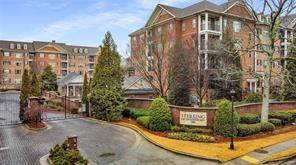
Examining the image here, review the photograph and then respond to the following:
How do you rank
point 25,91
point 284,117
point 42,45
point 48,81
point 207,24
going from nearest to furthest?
point 284,117 → point 25,91 → point 207,24 → point 48,81 → point 42,45

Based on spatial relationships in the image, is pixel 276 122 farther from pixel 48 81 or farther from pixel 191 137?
pixel 48 81

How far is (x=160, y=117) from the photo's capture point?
63.3ft

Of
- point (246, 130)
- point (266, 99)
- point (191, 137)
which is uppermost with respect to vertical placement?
point (266, 99)

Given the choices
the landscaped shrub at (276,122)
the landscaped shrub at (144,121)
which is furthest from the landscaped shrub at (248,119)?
the landscaped shrub at (144,121)

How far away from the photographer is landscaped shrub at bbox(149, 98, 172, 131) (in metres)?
19.3

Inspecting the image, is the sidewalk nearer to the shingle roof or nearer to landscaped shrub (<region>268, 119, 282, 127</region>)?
landscaped shrub (<region>268, 119, 282, 127</region>)

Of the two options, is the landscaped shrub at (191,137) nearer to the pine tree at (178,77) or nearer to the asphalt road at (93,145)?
the asphalt road at (93,145)

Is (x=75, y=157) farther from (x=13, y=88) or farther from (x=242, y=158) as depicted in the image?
(x=13, y=88)

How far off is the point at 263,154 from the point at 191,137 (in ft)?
14.7

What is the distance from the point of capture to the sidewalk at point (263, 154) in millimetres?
13406

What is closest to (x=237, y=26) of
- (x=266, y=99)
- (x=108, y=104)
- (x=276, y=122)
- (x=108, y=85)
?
(x=266, y=99)

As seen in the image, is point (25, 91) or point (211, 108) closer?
point (211, 108)

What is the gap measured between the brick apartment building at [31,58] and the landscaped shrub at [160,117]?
57.3 metres

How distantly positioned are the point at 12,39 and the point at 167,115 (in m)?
74.1
